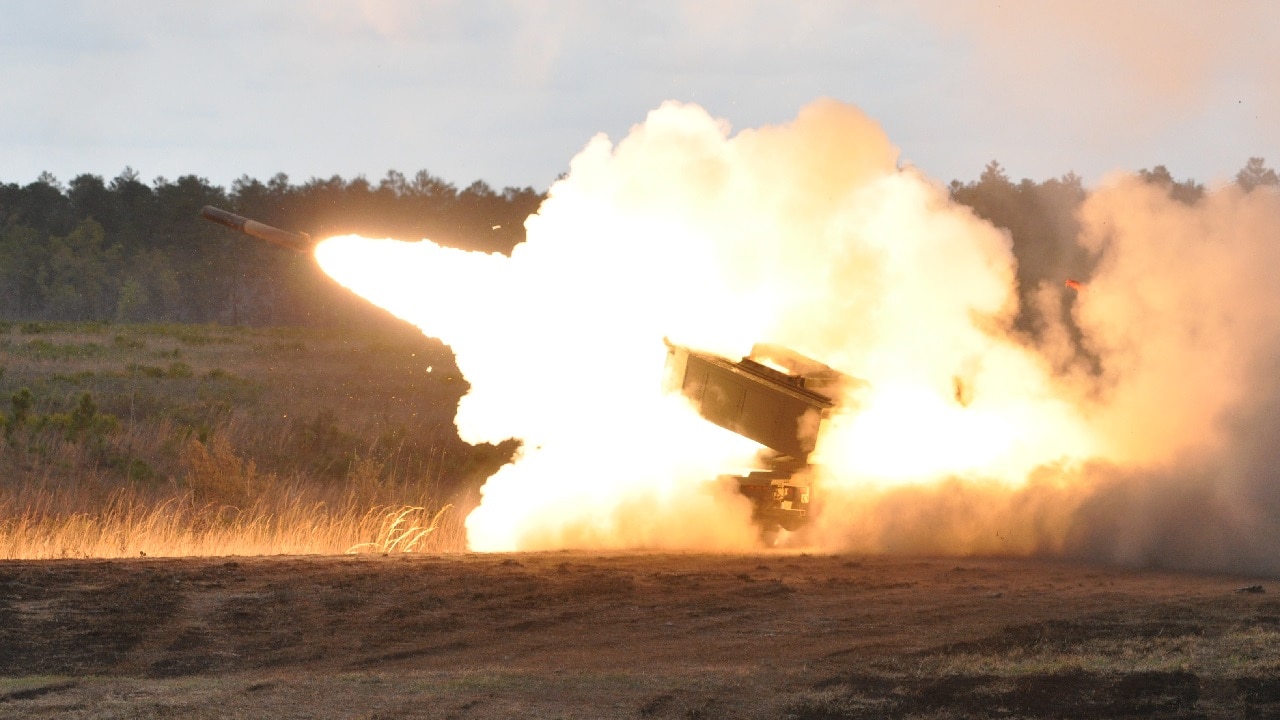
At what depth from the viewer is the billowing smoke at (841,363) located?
2072 cm

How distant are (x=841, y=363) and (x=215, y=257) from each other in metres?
65.4

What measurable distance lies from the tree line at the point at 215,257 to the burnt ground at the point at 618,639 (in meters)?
54.4

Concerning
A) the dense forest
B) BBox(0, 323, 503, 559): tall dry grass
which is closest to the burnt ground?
BBox(0, 323, 503, 559): tall dry grass

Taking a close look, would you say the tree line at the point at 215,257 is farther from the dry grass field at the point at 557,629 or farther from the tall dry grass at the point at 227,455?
the dry grass field at the point at 557,629

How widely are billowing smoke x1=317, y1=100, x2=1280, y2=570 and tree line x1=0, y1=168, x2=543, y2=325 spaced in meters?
48.5

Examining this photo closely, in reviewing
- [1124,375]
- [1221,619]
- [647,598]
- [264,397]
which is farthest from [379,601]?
[264,397]

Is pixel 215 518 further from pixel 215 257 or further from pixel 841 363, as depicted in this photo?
pixel 215 257

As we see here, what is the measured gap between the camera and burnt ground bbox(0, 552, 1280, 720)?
1080 centimetres

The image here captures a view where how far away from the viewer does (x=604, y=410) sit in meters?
21.4

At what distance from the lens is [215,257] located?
8212cm

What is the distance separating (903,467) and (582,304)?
16.7 ft

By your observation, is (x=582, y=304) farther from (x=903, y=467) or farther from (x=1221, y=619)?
(x=1221, y=619)

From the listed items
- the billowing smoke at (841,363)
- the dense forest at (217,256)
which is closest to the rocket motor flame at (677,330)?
the billowing smoke at (841,363)

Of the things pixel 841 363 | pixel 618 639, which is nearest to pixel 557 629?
pixel 618 639
